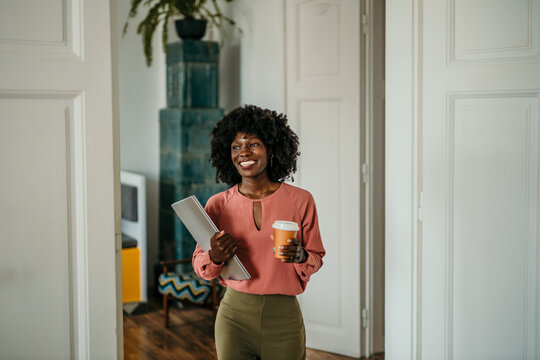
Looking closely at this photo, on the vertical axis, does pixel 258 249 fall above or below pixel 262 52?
below

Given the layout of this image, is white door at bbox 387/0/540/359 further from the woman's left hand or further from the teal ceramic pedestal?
the teal ceramic pedestal

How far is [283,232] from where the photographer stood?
1.66m

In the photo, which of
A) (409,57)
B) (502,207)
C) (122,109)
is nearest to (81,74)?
(409,57)

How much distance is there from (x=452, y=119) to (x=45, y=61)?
4.28 ft

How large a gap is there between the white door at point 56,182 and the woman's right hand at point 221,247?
0.40m

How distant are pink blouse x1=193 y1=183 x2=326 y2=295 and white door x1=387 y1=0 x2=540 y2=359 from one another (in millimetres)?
397

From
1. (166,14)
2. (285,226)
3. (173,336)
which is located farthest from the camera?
(166,14)

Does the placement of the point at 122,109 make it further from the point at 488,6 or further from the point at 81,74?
the point at 488,6

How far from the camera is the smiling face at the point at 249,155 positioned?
1837 millimetres

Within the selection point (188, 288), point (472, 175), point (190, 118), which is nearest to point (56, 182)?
point (472, 175)

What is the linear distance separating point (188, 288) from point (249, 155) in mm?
2281

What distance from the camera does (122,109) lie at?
15.8 feet

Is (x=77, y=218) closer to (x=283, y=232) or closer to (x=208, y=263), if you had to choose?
(x=208, y=263)

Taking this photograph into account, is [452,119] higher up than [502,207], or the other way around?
[452,119]
